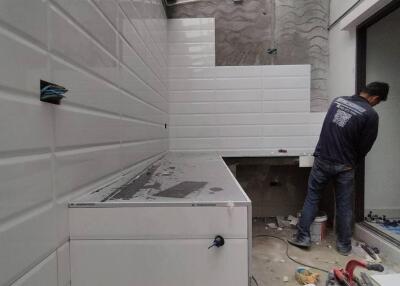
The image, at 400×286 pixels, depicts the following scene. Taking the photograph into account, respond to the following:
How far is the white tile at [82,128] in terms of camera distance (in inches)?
26.9

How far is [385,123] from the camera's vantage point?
2.83 metres

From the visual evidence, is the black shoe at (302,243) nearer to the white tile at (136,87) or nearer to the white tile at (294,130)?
the white tile at (294,130)

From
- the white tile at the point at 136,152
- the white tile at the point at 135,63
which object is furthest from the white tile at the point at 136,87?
the white tile at the point at 136,152

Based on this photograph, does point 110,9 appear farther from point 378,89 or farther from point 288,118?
point 288,118

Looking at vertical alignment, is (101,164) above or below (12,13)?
below

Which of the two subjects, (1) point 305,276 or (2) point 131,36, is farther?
(1) point 305,276

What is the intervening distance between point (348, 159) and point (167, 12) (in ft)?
7.69

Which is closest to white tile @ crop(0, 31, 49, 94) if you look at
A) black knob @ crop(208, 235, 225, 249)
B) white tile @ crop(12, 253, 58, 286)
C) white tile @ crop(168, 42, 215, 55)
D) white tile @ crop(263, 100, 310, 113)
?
white tile @ crop(12, 253, 58, 286)

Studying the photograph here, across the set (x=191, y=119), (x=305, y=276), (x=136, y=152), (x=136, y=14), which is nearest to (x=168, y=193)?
(x=136, y=152)

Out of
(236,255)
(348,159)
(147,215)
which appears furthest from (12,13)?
(348,159)

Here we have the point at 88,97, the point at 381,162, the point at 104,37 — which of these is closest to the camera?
the point at 88,97

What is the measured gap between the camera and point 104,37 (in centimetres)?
100

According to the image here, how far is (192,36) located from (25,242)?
2781 millimetres

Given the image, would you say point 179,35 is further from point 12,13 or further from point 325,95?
point 12,13
